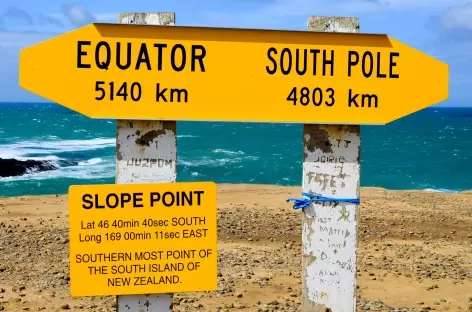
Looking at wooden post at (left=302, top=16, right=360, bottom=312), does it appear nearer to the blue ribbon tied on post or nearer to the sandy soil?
the blue ribbon tied on post

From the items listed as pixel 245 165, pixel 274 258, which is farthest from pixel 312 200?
pixel 245 165

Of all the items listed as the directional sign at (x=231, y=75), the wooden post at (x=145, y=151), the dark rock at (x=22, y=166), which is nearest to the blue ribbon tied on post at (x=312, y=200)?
the directional sign at (x=231, y=75)

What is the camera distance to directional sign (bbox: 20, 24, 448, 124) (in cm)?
324

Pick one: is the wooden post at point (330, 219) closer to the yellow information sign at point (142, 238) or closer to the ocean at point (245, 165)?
the yellow information sign at point (142, 238)

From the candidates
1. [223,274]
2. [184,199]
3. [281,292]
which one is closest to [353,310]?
[184,199]

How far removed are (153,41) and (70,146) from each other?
172 feet

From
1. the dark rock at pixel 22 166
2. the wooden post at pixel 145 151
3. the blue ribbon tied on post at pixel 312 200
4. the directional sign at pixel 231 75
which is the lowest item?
the dark rock at pixel 22 166

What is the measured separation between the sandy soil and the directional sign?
5079 mm

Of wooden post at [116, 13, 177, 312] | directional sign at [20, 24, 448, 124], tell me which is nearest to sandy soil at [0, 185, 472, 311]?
wooden post at [116, 13, 177, 312]

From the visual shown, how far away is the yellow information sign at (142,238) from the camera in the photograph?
10.8ft

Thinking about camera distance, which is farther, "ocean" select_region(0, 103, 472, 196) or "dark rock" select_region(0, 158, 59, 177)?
"dark rock" select_region(0, 158, 59, 177)

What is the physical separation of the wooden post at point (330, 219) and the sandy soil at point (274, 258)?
15.0ft

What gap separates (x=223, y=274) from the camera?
31.6ft

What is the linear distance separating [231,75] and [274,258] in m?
7.85
